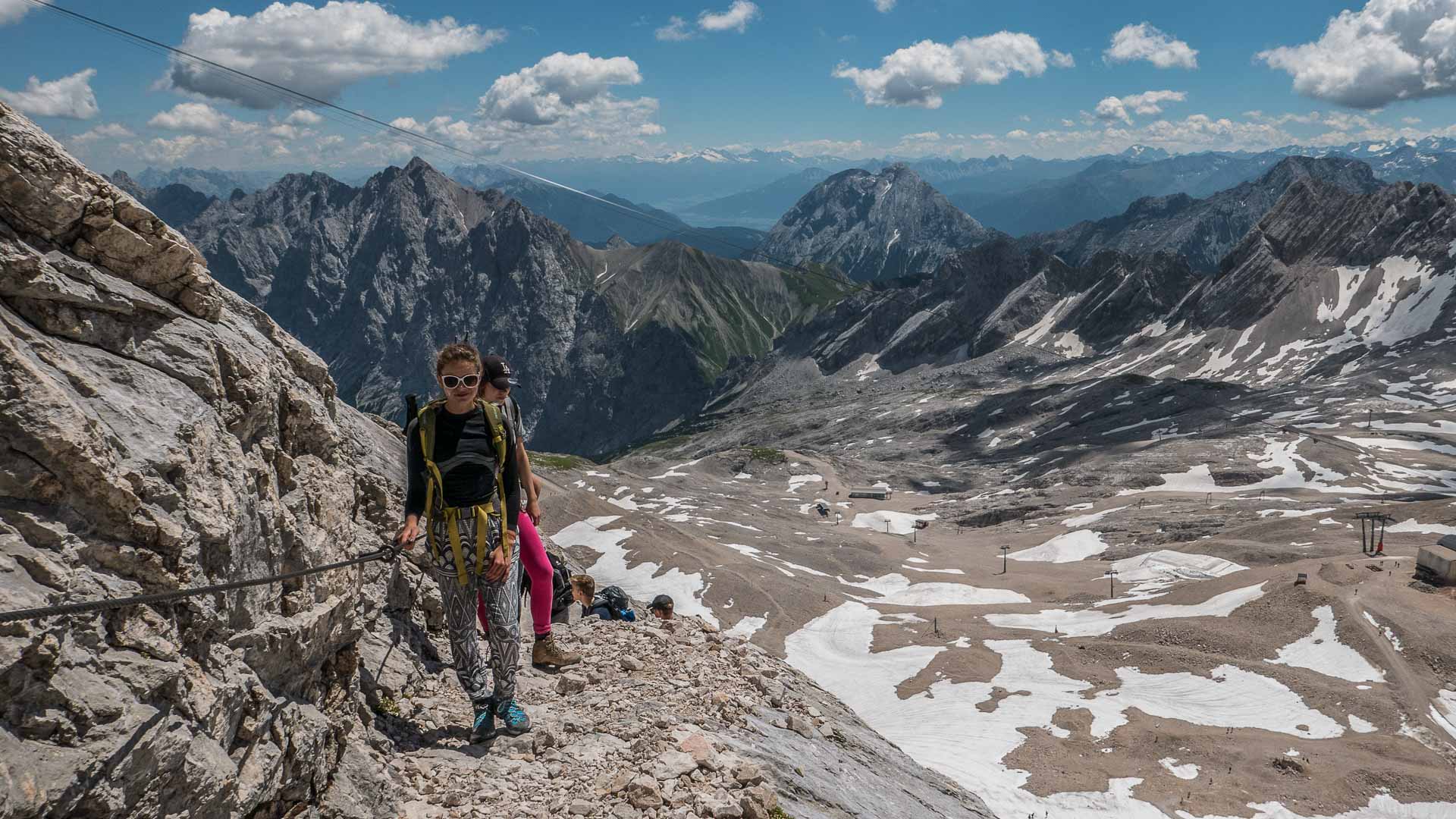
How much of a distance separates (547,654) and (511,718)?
302 centimetres

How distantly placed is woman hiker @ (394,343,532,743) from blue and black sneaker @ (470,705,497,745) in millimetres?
11

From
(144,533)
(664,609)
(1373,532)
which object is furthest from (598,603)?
(1373,532)

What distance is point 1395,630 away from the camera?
1842 inches

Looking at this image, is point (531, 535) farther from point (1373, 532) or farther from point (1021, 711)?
point (1373, 532)

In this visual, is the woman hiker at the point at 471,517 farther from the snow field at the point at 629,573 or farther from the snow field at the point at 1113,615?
the snow field at the point at 1113,615

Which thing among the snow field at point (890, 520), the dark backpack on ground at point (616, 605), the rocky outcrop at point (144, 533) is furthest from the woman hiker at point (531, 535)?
the snow field at point (890, 520)

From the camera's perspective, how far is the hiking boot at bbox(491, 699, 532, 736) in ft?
36.8

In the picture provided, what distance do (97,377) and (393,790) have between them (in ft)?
18.0

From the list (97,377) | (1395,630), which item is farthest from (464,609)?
(1395,630)

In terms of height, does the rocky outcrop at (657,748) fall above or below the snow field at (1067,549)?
above

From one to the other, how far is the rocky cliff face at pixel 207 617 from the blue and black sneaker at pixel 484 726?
0.21 meters

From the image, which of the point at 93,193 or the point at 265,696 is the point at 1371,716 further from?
the point at 93,193

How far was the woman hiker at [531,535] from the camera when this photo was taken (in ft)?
37.6

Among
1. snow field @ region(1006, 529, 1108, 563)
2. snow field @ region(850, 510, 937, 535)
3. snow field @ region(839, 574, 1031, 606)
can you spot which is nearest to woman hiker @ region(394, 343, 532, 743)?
snow field @ region(839, 574, 1031, 606)
